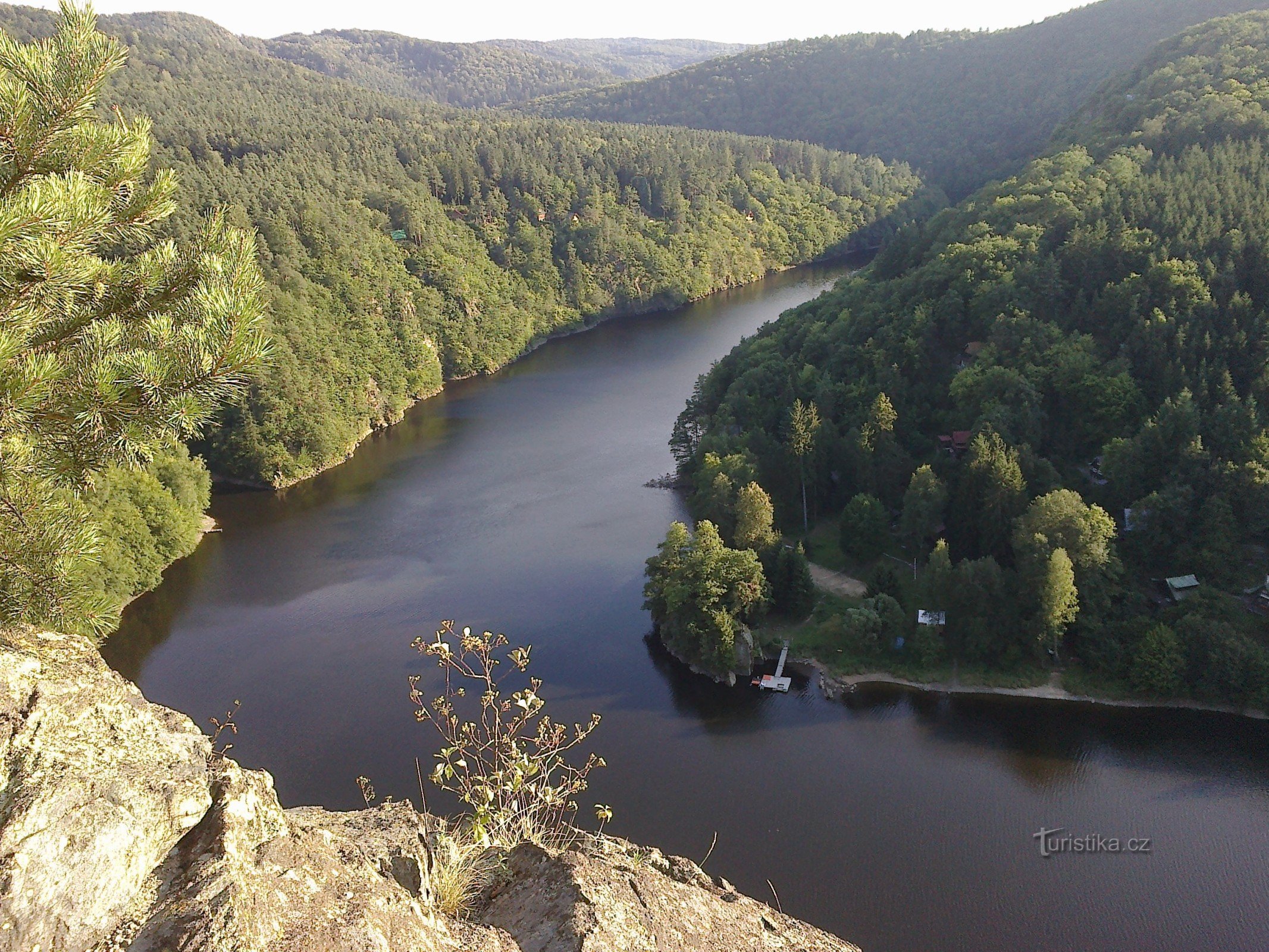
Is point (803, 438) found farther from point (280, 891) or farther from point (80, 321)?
point (280, 891)

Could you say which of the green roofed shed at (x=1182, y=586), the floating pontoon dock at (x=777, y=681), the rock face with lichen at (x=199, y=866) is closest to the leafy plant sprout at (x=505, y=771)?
the rock face with lichen at (x=199, y=866)

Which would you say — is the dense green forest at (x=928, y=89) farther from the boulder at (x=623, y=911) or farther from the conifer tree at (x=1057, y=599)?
the boulder at (x=623, y=911)

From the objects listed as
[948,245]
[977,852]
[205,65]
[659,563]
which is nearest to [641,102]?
[205,65]

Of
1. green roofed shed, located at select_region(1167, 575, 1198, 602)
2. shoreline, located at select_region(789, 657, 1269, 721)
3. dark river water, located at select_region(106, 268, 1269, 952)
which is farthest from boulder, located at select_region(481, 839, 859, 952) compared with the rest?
green roofed shed, located at select_region(1167, 575, 1198, 602)

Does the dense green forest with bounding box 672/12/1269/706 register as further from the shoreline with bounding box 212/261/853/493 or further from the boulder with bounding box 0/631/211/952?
the boulder with bounding box 0/631/211/952

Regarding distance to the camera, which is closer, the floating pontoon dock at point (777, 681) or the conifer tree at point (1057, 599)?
the conifer tree at point (1057, 599)
